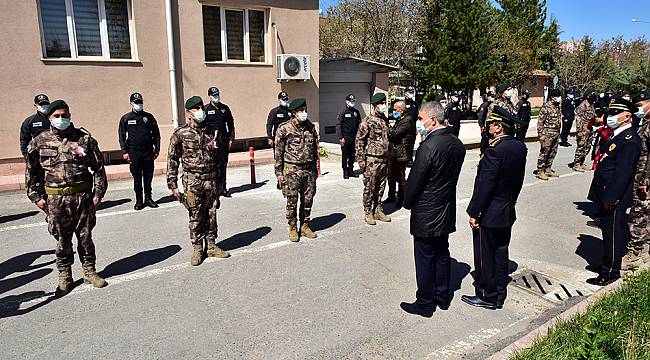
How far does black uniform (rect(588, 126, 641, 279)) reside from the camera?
15.1 ft

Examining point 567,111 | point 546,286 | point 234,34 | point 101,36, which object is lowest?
point 546,286

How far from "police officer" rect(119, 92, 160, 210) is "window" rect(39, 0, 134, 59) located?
13.2 feet

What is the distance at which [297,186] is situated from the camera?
19.8ft

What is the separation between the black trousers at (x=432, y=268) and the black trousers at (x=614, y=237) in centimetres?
199

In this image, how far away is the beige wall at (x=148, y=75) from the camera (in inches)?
377

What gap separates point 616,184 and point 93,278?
567 cm

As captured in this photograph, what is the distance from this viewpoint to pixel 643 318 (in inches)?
144

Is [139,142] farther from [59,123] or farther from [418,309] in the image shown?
[418,309]

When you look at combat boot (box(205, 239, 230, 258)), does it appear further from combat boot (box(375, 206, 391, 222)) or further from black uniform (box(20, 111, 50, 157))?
black uniform (box(20, 111, 50, 157))

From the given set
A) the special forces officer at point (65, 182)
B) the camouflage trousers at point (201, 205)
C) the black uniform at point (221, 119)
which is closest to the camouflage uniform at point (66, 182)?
the special forces officer at point (65, 182)

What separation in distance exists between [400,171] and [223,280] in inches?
165

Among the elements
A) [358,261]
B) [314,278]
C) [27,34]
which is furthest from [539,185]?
[27,34]

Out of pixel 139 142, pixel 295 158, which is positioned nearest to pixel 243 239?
pixel 295 158

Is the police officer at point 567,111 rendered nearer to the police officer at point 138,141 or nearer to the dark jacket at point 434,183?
the dark jacket at point 434,183
